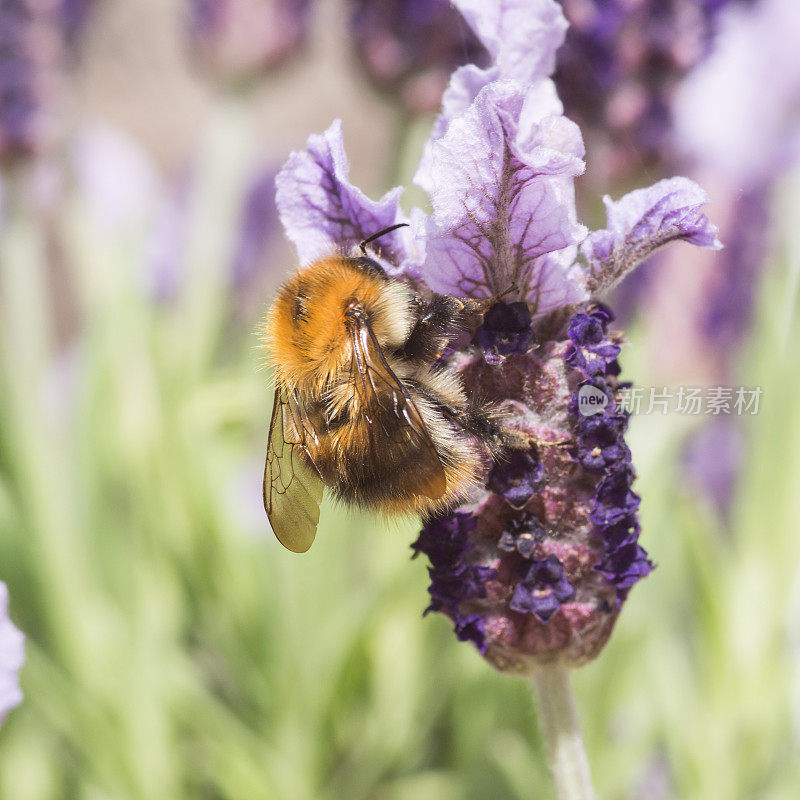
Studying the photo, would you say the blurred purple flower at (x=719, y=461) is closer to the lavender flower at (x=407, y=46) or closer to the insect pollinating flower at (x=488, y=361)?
the lavender flower at (x=407, y=46)

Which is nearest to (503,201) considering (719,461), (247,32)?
(247,32)

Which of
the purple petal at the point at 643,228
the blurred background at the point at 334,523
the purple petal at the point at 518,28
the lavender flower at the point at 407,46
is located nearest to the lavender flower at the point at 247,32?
the blurred background at the point at 334,523

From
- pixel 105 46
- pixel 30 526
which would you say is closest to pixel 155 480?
pixel 30 526

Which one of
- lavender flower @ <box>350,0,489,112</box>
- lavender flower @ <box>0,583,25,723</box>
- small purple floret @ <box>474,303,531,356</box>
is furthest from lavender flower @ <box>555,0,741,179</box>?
lavender flower @ <box>0,583,25,723</box>

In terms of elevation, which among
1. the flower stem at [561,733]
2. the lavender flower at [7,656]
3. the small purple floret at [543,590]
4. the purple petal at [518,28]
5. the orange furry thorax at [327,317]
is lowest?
the lavender flower at [7,656]

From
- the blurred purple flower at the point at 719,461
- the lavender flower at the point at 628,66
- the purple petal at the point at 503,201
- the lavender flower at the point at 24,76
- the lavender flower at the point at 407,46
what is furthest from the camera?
the blurred purple flower at the point at 719,461

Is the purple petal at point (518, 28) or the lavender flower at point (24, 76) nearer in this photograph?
the purple petal at point (518, 28)

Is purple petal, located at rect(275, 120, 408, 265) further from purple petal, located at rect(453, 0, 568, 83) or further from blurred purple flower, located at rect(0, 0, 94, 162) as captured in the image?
blurred purple flower, located at rect(0, 0, 94, 162)
